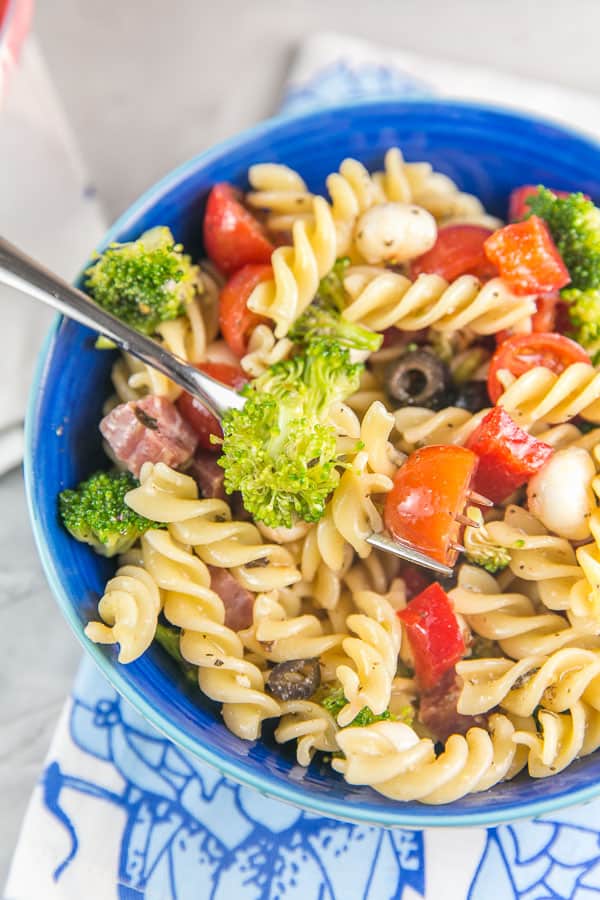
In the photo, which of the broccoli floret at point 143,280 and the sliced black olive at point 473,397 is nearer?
the broccoli floret at point 143,280

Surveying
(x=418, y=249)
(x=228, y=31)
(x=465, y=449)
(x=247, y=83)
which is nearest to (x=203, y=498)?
(x=465, y=449)

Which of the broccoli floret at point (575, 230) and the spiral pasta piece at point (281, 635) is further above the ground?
the broccoli floret at point (575, 230)

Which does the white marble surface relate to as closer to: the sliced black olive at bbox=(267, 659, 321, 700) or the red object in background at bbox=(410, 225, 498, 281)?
the red object in background at bbox=(410, 225, 498, 281)

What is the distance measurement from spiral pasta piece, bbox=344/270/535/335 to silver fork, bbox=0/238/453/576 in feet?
1.79

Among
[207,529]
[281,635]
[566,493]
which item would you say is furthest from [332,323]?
[281,635]

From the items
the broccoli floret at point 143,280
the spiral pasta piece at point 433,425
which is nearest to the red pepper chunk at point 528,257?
the spiral pasta piece at point 433,425

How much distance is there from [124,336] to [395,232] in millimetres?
994

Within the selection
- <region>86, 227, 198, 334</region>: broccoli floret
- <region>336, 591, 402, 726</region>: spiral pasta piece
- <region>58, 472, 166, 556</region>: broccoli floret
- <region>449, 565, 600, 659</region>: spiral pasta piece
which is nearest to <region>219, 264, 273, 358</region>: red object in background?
<region>86, 227, 198, 334</region>: broccoli floret

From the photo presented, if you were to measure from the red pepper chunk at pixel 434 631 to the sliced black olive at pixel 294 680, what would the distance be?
339mm

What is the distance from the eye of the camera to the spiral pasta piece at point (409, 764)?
263 cm

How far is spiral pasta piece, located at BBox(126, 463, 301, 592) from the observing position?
292 centimetres

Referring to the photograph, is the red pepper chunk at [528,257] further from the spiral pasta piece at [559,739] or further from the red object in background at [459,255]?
the spiral pasta piece at [559,739]

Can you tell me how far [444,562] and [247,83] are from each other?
2757mm

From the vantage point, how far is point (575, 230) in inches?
125
